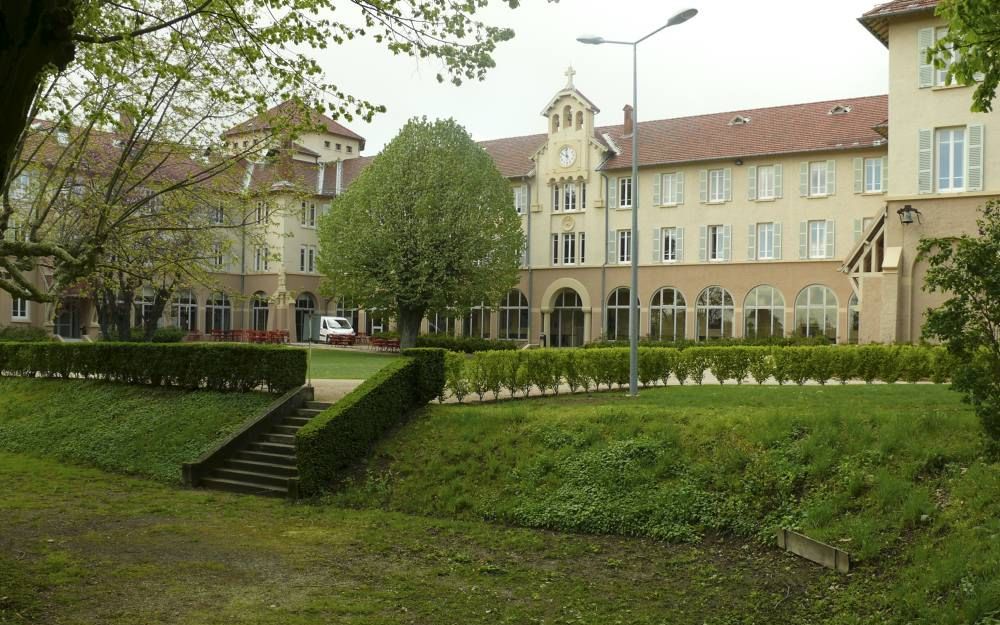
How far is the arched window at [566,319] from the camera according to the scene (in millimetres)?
48844

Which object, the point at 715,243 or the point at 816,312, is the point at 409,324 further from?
the point at 816,312

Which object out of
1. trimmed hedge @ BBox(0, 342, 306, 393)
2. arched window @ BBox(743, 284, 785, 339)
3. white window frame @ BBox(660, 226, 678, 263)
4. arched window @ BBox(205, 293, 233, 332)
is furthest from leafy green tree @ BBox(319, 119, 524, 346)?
arched window @ BBox(205, 293, 233, 332)

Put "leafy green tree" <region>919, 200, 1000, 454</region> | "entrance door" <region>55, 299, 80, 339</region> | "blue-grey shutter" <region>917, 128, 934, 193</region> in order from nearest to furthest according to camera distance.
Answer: "leafy green tree" <region>919, 200, 1000, 454</region>, "blue-grey shutter" <region>917, 128, 934, 193</region>, "entrance door" <region>55, 299, 80, 339</region>

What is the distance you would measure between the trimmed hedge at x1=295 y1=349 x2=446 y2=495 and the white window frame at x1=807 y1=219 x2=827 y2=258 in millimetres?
28162

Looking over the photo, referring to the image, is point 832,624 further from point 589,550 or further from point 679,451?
point 679,451

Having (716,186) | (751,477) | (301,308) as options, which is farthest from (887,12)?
(301,308)

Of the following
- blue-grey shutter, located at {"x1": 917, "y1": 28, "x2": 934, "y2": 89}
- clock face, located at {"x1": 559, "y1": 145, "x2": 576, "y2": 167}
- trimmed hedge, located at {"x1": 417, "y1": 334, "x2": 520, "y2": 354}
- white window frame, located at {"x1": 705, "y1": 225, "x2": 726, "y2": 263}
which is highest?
clock face, located at {"x1": 559, "y1": 145, "x2": 576, "y2": 167}

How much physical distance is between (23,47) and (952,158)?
26552 millimetres

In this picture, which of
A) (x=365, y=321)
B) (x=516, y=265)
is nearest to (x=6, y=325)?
(x=365, y=321)

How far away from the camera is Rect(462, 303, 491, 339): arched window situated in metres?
51.8

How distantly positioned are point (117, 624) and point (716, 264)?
3894 centimetres

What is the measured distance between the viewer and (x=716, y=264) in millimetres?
44094

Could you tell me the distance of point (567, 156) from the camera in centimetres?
4847

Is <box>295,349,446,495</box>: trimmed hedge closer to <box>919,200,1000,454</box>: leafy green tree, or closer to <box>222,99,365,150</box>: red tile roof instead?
<box>222,99,365,150</box>: red tile roof
